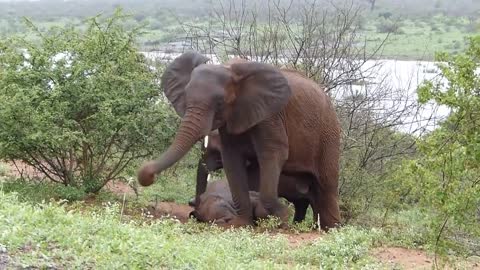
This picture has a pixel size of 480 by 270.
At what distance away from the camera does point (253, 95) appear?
11.2 meters

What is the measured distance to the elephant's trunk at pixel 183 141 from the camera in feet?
31.9

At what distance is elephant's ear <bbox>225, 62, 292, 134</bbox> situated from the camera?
11.1 m

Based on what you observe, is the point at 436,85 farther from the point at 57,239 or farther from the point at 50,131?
the point at 50,131

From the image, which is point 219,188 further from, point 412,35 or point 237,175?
point 412,35

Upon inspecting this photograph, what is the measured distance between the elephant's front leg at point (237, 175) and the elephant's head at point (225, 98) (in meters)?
0.41

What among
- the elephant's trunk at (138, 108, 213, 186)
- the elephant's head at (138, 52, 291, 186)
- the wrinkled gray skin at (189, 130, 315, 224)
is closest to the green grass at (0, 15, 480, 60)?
the wrinkled gray skin at (189, 130, 315, 224)

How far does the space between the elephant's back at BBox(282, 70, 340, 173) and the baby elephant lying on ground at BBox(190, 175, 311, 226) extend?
46 cm

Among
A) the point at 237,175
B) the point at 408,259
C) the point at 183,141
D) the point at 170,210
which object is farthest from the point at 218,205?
the point at 408,259

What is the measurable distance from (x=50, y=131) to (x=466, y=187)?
5632 mm

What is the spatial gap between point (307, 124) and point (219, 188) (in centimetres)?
159

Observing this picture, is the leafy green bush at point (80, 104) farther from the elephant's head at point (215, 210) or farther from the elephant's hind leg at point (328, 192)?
the elephant's hind leg at point (328, 192)

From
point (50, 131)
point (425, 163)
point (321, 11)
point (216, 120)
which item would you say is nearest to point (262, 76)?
point (216, 120)

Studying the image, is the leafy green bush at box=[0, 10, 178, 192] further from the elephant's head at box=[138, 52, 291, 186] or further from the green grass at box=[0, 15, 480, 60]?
the green grass at box=[0, 15, 480, 60]

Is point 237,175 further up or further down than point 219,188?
further up
